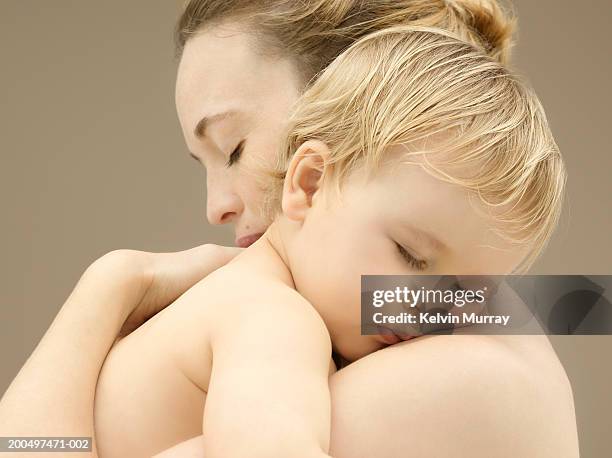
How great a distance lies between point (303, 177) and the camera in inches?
33.3

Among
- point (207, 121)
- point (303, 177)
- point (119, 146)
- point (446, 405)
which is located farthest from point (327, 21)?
point (119, 146)

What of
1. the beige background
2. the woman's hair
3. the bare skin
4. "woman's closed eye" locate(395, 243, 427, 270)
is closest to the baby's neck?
the bare skin

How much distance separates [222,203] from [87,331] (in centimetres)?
27

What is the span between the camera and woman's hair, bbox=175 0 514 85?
1071 millimetres

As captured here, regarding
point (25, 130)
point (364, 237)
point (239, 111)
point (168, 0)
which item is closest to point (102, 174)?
point (25, 130)

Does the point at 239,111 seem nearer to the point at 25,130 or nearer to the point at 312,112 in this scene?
the point at 312,112

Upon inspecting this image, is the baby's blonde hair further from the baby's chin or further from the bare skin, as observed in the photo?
the baby's chin

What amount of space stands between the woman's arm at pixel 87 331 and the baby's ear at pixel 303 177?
186 millimetres

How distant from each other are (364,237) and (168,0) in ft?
4.47

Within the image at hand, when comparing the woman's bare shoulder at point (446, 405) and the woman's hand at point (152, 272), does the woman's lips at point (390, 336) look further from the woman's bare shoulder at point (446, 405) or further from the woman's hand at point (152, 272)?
the woman's hand at point (152, 272)

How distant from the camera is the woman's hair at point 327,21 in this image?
3.51 feet

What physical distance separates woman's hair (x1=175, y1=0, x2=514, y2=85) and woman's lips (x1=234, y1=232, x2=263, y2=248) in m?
0.18

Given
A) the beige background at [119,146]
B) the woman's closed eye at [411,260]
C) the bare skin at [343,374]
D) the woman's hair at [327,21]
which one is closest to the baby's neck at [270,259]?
the bare skin at [343,374]

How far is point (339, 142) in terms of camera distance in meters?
0.83
